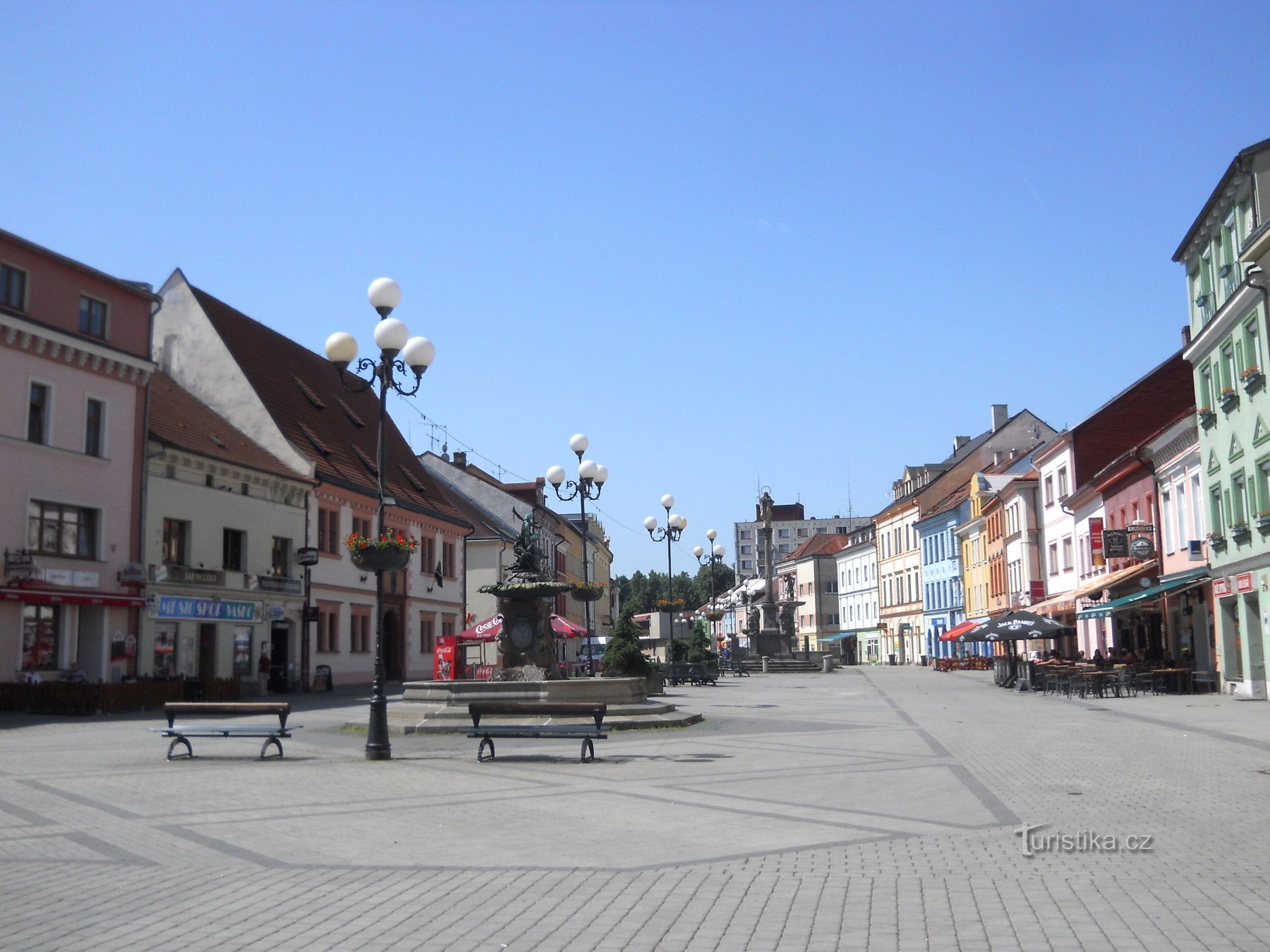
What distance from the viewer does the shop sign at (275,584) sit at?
39.8 meters

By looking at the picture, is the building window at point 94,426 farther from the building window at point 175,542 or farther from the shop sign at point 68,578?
the building window at point 175,542

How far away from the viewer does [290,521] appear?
4275cm

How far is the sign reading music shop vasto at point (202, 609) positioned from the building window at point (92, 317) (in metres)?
7.38

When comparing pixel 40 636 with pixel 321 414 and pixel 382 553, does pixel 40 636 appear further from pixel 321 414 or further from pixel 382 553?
pixel 321 414

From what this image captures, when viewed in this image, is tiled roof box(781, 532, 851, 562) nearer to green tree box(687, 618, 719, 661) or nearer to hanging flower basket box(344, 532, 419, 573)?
green tree box(687, 618, 719, 661)

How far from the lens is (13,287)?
30.0 m

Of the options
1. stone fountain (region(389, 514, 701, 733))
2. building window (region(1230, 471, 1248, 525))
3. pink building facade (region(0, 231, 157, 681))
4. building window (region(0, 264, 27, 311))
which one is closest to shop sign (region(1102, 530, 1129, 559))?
building window (region(1230, 471, 1248, 525))

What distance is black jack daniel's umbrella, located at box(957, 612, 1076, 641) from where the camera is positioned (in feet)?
124

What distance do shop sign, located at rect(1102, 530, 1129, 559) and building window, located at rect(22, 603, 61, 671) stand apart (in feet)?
101

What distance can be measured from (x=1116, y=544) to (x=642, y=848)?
3336 cm

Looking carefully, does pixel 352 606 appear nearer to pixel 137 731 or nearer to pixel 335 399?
pixel 335 399

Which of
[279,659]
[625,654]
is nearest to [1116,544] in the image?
[625,654]

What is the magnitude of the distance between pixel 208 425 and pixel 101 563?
9.42 metres

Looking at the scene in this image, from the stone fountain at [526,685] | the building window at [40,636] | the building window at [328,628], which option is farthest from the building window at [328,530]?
the stone fountain at [526,685]
